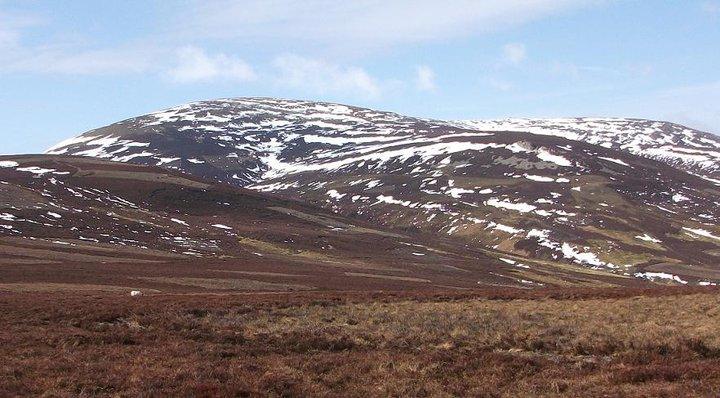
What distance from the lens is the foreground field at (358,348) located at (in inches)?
740

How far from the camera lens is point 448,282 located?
97000 mm

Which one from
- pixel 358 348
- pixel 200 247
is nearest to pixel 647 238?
pixel 200 247

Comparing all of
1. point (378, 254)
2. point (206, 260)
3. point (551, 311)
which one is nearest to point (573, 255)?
point (378, 254)

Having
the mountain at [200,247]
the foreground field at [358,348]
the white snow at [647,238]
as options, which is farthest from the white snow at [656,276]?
the foreground field at [358,348]

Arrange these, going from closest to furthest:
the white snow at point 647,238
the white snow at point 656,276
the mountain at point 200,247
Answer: the mountain at point 200,247, the white snow at point 656,276, the white snow at point 647,238

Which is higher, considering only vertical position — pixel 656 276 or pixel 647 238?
pixel 647 238

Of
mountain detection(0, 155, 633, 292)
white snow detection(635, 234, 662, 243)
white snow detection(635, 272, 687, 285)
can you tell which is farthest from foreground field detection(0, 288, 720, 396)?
white snow detection(635, 234, 662, 243)

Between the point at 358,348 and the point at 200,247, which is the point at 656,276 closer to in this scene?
the point at 200,247

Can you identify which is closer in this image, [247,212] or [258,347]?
[258,347]

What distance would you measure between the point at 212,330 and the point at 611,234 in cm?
17987

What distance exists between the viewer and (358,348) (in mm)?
26859

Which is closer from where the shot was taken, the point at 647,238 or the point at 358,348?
the point at 358,348

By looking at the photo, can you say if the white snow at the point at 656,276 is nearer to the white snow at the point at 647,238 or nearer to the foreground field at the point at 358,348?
the white snow at the point at 647,238

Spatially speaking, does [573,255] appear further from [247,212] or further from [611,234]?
[247,212]
